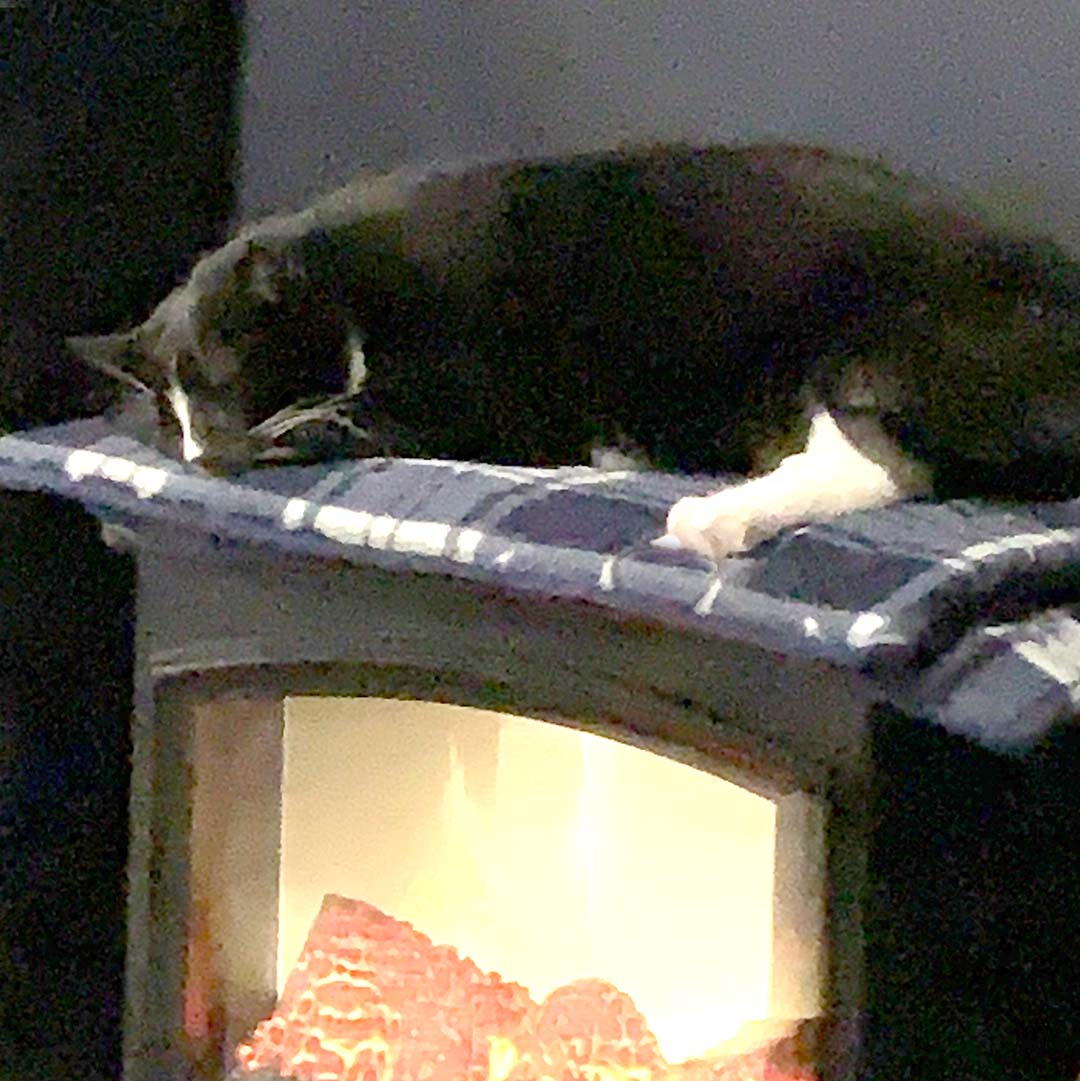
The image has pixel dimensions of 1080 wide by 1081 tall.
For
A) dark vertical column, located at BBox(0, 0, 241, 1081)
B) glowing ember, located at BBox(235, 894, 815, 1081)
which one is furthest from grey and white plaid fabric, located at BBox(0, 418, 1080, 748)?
A: glowing ember, located at BBox(235, 894, 815, 1081)

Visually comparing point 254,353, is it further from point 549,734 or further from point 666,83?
point 666,83

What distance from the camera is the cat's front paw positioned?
37.2 inches

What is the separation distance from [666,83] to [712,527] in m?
0.58

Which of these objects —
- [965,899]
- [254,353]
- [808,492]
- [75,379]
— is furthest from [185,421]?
[965,899]

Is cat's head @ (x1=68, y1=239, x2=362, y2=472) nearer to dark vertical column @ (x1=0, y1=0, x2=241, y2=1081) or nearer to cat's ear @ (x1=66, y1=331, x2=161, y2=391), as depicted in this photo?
cat's ear @ (x1=66, y1=331, x2=161, y2=391)

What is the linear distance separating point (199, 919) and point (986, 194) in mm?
813

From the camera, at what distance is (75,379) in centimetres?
138

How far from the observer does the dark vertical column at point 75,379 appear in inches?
52.2

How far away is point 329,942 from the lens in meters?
1.29

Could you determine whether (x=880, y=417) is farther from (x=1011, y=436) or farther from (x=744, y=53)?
(x=744, y=53)

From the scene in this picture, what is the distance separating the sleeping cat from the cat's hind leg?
0.5 inches

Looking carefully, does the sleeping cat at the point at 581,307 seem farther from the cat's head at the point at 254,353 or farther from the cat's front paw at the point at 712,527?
the cat's front paw at the point at 712,527

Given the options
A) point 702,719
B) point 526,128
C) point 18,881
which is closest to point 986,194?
point 526,128

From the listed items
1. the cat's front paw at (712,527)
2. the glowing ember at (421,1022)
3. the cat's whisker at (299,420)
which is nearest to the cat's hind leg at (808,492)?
the cat's front paw at (712,527)
